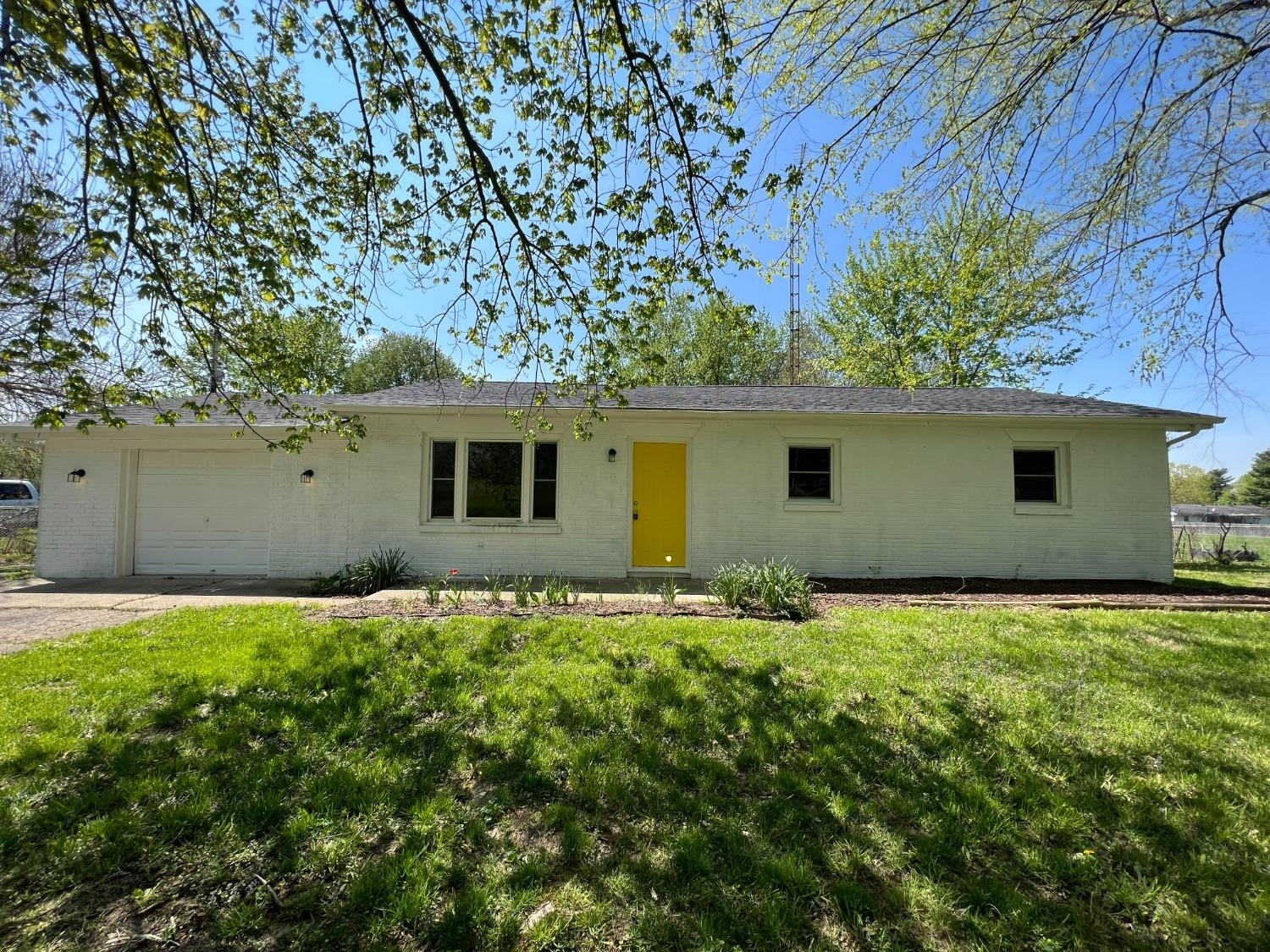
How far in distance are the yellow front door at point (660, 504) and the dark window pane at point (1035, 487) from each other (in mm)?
6070

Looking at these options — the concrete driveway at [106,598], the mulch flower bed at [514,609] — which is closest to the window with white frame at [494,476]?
the mulch flower bed at [514,609]

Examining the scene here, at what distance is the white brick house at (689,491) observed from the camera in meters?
8.66

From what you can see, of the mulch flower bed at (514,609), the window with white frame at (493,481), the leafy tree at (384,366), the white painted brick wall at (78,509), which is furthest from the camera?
the leafy tree at (384,366)

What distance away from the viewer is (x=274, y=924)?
6.16 feet

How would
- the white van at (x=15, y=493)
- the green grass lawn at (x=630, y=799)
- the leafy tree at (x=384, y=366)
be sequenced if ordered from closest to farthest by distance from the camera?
the green grass lawn at (x=630, y=799)
the white van at (x=15, y=493)
the leafy tree at (x=384, y=366)

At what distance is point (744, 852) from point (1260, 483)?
5723 cm

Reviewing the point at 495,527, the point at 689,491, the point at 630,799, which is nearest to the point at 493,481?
the point at 495,527

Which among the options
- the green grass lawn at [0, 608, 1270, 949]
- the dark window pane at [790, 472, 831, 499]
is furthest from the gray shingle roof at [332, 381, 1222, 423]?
the green grass lawn at [0, 608, 1270, 949]

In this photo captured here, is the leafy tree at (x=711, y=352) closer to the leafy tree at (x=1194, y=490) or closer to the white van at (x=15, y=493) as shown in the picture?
the white van at (x=15, y=493)

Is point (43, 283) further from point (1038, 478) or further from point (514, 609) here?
point (1038, 478)

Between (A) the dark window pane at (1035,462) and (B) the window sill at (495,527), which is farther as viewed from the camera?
(A) the dark window pane at (1035,462)

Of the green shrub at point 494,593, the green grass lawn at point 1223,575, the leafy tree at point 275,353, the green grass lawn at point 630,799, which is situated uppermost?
the leafy tree at point 275,353

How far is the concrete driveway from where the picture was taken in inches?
220

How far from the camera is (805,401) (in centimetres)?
950
